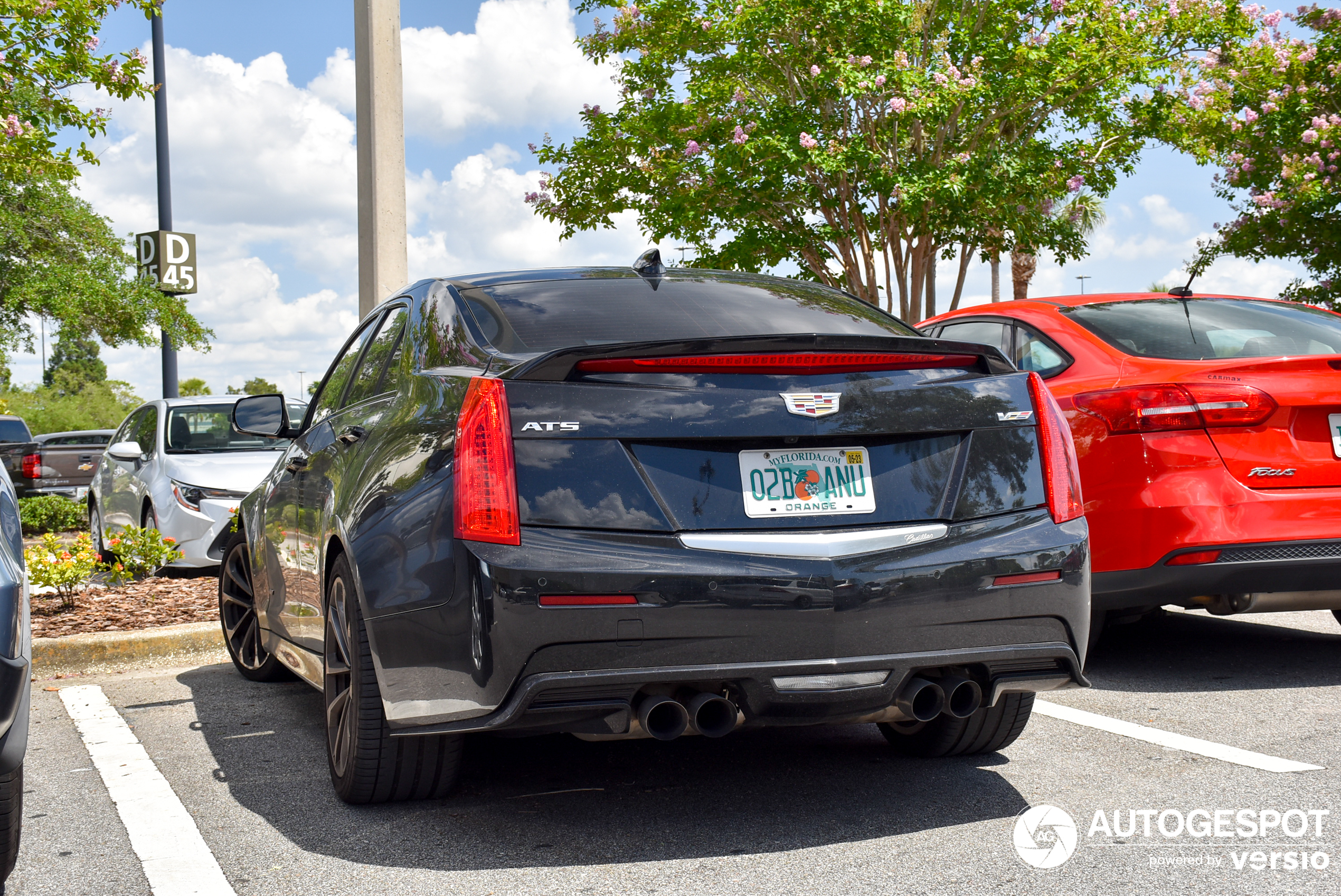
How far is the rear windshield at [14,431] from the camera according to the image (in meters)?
20.9

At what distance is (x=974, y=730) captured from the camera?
4.05 metres

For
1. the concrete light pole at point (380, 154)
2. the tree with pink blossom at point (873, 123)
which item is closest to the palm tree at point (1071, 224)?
the tree with pink blossom at point (873, 123)

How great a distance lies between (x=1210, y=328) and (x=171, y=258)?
49.5 ft

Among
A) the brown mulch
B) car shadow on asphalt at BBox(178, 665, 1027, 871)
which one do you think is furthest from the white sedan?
car shadow on asphalt at BBox(178, 665, 1027, 871)

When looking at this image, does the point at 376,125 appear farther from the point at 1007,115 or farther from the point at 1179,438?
the point at 1007,115

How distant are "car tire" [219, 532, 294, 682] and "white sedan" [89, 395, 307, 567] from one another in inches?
106

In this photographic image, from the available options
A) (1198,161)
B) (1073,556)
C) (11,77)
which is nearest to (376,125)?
(11,77)

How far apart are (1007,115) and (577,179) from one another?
575cm

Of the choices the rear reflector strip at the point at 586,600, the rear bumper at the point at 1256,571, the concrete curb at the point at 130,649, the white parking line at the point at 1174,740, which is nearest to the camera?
the rear reflector strip at the point at 586,600

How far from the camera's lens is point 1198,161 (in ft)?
58.9

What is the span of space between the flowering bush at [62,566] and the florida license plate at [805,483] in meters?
5.43

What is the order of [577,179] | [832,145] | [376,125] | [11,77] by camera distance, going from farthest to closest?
[577,179] < [832,145] < [11,77] < [376,125]

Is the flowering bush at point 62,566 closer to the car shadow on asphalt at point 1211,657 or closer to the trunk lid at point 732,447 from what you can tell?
the trunk lid at point 732,447

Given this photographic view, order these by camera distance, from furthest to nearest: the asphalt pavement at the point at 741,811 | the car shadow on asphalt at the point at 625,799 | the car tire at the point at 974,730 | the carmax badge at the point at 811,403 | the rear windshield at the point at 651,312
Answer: the car tire at the point at 974,730 < the rear windshield at the point at 651,312 < the car shadow on asphalt at the point at 625,799 < the carmax badge at the point at 811,403 < the asphalt pavement at the point at 741,811
